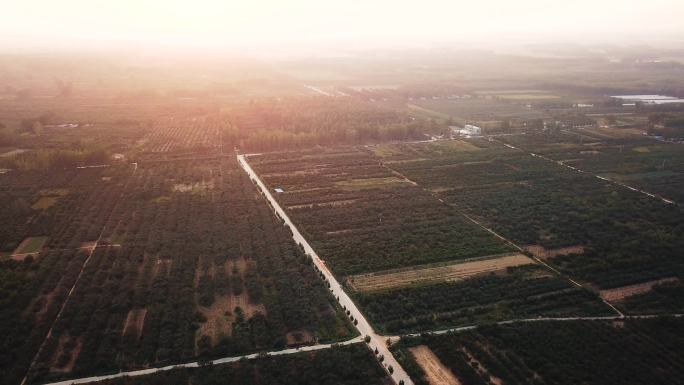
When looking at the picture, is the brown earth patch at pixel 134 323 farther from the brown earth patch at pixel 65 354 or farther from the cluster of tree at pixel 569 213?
the cluster of tree at pixel 569 213

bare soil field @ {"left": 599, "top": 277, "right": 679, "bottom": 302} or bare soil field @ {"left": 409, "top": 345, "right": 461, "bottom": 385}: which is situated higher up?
bare soil field @ {"left": 599, "top": 277, "right": 679, "bottom": 302}

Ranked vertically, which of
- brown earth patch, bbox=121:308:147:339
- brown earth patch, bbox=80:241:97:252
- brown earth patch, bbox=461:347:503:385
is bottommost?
brown earth patch, bbox=80:241:97:252

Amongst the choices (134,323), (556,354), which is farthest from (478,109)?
(134,323)

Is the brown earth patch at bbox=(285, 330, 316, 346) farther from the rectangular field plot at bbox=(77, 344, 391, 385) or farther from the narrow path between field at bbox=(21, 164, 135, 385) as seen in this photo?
the narrow path between field at bbox=(21, 164, 135, 385)

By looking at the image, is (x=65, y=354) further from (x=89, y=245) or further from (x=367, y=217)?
(x=367, y=217)

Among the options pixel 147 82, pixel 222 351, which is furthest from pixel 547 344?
pixel 147 82

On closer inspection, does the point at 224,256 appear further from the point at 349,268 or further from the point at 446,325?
the point at 446,325

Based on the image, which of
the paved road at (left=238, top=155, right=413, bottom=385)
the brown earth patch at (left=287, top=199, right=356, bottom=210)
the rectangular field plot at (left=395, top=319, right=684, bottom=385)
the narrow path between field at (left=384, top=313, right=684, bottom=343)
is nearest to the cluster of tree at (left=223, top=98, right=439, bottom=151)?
the brown earth patch at (left=287, top=199, right=356, bottom=210)
